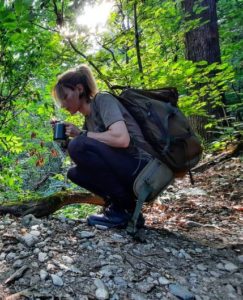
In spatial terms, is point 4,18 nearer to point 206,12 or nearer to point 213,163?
point 213,163

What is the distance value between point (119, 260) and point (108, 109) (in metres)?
1.21

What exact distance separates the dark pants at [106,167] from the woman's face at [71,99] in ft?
1.04

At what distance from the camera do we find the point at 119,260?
243 centimetres

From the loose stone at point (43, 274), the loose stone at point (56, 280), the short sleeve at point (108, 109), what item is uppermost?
the short sleeve at point (108, 109)

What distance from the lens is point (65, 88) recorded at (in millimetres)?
2920

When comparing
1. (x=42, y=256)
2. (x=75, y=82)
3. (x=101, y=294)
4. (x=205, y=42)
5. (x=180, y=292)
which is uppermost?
(x=205, y=42)

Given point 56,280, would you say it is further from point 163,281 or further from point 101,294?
point 163,281

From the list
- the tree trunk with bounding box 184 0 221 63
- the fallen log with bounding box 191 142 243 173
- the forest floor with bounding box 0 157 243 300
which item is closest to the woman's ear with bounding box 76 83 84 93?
the forest floor with bounding box 0 157 243 300

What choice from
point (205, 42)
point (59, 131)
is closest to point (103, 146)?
point (59, 131)

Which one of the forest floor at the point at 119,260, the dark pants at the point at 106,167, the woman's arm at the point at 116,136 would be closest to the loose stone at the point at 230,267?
the forest floor at the point at 119,260

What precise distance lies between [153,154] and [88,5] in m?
2.60

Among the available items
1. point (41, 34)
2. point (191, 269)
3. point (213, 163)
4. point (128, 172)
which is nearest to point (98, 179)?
point (128, 172)

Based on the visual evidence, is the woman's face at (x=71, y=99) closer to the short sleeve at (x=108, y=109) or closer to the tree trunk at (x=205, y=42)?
the short sleeve at (x=108, y=109)

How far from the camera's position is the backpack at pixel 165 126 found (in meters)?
2.79
